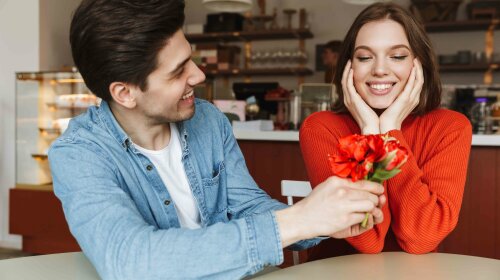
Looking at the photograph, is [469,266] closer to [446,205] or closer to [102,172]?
[446,205]

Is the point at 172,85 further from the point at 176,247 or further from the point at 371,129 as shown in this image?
the point at 371,129

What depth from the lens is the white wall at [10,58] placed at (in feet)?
16.1

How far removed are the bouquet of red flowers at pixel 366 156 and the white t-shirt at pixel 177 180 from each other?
1.78 feet

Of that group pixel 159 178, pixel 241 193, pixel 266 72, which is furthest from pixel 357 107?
pixel 266 72

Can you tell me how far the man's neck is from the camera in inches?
53.7

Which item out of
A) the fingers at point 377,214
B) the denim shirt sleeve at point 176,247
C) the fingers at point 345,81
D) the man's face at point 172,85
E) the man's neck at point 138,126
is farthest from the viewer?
the fingers at point 345,81

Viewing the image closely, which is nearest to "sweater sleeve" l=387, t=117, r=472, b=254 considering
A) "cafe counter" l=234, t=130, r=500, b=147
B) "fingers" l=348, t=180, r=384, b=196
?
"fingers" l=348, t=180, r=384, b=196

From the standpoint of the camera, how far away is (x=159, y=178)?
1.34 meters

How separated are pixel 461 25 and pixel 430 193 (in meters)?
4.85

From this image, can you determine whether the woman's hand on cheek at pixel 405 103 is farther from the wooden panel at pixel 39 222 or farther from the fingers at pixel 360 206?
the wooden panel at pixel 39 222

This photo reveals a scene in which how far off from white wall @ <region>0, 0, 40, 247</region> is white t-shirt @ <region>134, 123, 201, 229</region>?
3967mm

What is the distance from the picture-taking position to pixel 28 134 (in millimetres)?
4570

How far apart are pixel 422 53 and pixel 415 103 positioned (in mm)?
177

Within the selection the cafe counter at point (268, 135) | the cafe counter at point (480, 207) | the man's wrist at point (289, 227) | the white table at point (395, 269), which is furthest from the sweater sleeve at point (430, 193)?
the cafe counter at point (268, 135)
